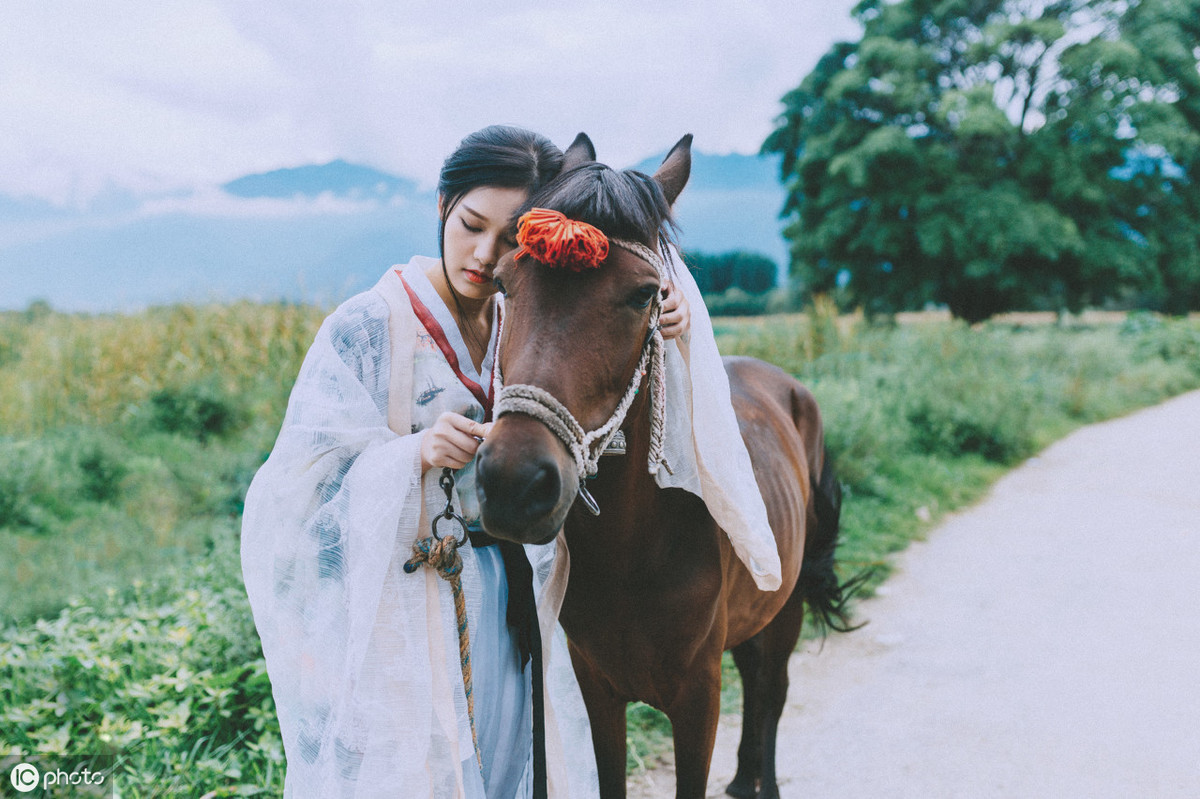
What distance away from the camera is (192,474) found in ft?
18.5

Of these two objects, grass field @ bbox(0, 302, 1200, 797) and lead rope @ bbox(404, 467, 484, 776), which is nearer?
lead rope @ bbox(404, 467, 484, 776)

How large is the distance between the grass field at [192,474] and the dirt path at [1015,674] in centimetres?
47

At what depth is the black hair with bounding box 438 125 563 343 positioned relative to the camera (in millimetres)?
1630

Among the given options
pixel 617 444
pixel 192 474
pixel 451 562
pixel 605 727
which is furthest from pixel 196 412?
pixel 617 444

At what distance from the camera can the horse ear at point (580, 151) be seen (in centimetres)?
171

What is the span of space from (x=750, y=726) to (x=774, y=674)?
0.80 feet

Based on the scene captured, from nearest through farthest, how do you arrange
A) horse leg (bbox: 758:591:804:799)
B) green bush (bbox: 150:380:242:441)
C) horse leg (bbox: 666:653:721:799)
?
horse leg (bbox: 666:653:721:799) < horse leg (bbox: 758:591:804:799) < green bush (bbox: 150:380:242:441)

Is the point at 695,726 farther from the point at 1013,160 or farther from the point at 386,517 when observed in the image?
the point at 1013,160

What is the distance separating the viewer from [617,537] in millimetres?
1697

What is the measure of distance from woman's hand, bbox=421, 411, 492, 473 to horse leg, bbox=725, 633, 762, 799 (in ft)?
6.78

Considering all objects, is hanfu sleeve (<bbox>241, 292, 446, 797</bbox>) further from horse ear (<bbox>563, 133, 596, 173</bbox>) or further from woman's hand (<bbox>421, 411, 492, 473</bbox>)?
horse ear (<bbox>563, 133, 596, 173</bbox>)

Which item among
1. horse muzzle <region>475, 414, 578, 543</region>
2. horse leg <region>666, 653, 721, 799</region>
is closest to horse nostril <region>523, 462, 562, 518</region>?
horse muzzle <region>475, 414, 578, 543</region>

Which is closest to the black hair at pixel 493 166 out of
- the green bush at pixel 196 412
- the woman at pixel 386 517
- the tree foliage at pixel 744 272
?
the woman at pixel 386 517

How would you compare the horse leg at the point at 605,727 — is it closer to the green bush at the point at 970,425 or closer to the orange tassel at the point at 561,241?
the orange tassel at the point at 561,241
